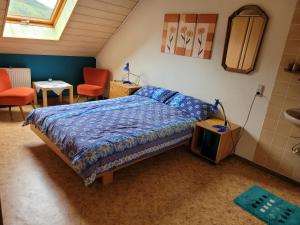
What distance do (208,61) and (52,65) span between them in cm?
317

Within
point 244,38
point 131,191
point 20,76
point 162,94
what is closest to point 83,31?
point 20,76

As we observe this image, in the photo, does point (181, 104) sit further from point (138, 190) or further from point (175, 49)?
point (138, 190)

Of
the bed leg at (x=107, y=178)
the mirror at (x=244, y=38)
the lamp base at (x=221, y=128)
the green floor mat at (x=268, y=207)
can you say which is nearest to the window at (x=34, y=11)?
the mirror at (x=244, y=38)

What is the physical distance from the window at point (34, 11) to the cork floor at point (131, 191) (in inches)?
79.1

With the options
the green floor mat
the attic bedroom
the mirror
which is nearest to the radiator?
the attic bedroom

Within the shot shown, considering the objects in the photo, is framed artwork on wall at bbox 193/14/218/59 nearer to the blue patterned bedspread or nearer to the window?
the blue patterned bedspread

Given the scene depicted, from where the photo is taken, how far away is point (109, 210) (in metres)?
1.82

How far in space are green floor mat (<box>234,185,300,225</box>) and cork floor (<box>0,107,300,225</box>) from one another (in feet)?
0.28

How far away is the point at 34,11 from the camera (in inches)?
142

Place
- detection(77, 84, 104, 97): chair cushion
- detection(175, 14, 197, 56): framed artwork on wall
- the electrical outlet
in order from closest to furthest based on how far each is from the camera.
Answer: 1. the electrical outlet
2. detection(175, 14, 197, 56): framed artwork on wall
3. detection(77, 84, 104, 97): chair cushion

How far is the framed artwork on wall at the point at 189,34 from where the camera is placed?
2.96m

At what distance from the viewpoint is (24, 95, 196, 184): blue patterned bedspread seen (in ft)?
6.23

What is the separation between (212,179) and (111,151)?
1.19 meters

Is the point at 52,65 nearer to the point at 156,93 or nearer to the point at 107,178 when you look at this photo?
the point at 156,93
